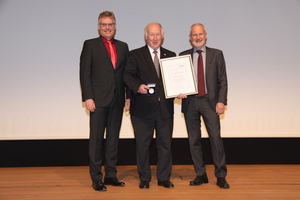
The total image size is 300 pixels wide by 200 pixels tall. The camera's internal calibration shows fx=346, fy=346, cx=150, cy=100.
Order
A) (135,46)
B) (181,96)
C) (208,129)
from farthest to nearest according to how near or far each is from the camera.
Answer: (135,46) < (208,129) < (181,96)

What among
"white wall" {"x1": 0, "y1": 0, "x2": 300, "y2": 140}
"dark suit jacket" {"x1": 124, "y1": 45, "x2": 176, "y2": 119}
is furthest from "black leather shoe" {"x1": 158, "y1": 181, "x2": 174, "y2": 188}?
"white wall" {"x1": 0, "y1": 0, "x2": 300, "y2": 140}

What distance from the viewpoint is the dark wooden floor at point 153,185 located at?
309 cm

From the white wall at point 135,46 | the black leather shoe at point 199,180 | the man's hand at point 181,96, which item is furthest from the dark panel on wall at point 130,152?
the man's hand at point 181,96

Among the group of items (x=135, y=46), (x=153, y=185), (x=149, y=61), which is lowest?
(x=153, y=185)

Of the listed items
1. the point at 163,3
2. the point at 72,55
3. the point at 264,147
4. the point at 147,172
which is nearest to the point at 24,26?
the point at 72,55

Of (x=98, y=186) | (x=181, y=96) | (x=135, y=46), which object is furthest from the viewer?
(x=135, y=46)

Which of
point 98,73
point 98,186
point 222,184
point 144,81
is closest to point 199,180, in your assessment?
point 222,184

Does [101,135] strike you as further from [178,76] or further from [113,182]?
[178,76]

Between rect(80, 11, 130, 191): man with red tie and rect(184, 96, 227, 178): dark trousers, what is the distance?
2.31 ft

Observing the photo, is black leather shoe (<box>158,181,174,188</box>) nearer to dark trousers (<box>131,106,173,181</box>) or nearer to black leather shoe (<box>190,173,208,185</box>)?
dark trousers (<box>131,106,173,181</box>)

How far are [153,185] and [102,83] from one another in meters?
1.12

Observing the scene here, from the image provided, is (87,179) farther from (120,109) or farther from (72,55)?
(72,55)

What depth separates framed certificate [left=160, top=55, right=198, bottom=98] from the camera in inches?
125

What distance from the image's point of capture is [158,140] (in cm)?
333
